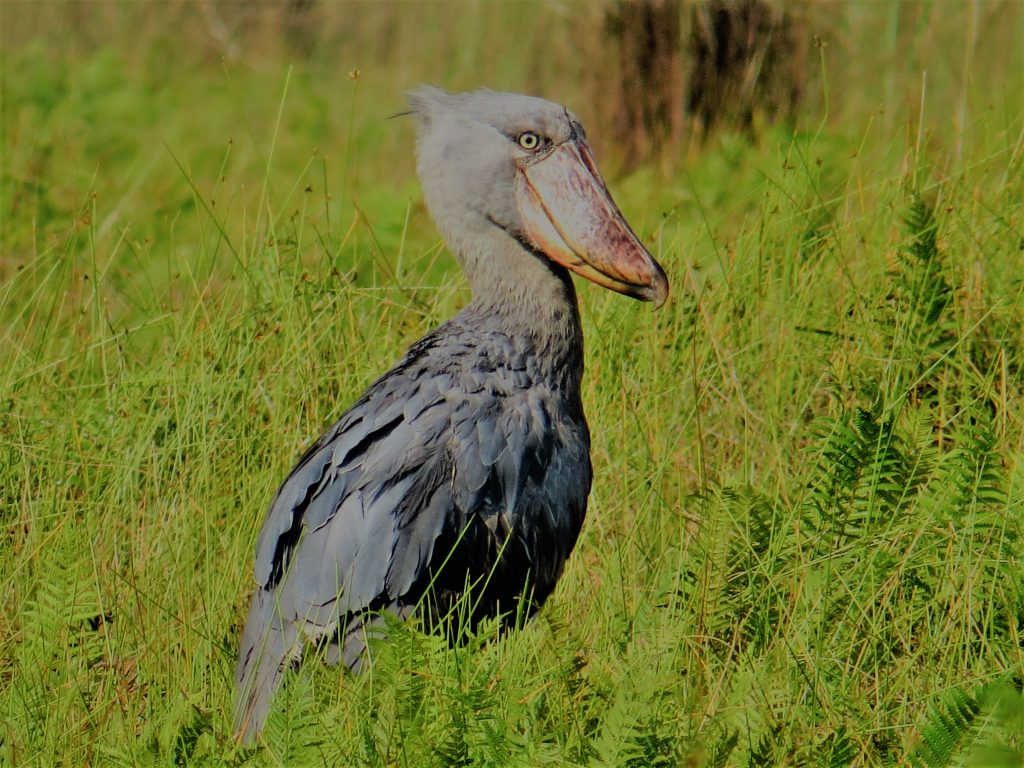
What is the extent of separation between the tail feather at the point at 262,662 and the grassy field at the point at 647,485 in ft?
0.20

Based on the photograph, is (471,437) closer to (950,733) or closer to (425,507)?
(425,507)

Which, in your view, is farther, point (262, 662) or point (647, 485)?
point (647, 485)

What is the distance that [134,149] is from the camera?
798cm

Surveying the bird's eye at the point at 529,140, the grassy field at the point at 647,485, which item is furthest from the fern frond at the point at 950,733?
the bird's eye at the point at 529,140

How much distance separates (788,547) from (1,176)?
13.9ft

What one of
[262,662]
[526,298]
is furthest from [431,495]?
[526,298]

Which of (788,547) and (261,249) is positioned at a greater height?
(261,249)

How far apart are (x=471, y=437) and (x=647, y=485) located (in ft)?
2.50

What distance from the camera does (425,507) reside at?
3105 millimetres

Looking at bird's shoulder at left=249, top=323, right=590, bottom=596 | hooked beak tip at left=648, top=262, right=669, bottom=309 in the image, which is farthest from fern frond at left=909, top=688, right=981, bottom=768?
hooked beak tip at left=648, top=262, right=669, bottom=309

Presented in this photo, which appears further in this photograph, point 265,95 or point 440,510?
point 265,95

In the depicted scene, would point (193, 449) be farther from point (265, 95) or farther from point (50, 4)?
point (50, 4)

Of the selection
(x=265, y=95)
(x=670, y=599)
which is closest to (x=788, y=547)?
(x=670, y=599)

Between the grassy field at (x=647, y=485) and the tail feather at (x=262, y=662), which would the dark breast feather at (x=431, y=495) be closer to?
the tail feather at (x=262, y=662)
